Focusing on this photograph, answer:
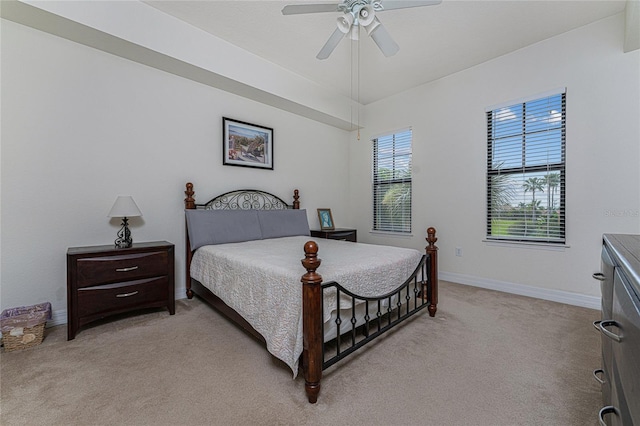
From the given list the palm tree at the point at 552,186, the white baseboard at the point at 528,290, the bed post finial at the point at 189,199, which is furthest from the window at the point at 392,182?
the bed post finial at the point at 189,199

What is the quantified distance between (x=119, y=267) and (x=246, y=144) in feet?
6.97

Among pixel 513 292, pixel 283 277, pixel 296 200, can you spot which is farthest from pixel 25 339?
pixel 513 292

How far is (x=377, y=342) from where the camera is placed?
216 cm

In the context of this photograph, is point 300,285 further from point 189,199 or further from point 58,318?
point 58,318

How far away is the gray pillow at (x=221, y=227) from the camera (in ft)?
10.0

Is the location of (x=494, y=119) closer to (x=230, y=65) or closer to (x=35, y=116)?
(x=230, y=65)

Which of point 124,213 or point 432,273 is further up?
point 124,213

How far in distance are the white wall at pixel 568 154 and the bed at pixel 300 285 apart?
1.48m

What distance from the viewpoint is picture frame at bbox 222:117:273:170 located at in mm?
3629

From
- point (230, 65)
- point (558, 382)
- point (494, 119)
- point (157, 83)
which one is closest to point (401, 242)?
point (494, 119)

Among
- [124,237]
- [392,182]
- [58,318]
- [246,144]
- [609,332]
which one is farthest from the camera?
[392,182]

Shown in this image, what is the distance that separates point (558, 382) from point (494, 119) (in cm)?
304

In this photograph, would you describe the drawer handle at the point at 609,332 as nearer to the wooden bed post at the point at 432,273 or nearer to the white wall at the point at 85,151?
the wooden bed post at the point at 432,273

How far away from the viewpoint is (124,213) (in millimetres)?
2584
